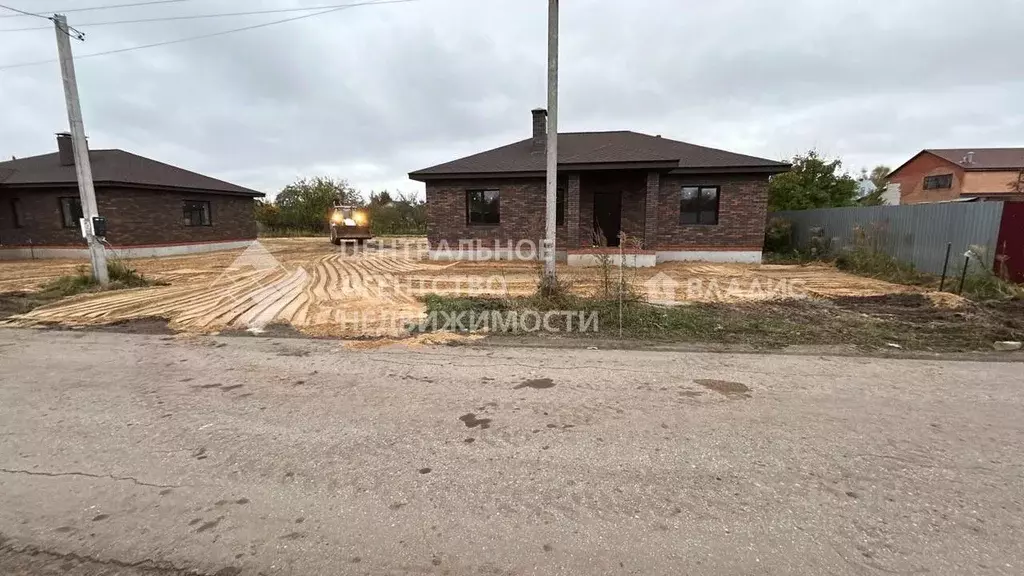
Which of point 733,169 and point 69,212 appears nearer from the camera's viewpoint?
point 733,169

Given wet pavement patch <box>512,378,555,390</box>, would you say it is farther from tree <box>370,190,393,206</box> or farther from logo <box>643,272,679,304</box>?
tree <box>370,190,393,206</box>

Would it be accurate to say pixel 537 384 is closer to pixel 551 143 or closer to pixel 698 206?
pixel 551 143

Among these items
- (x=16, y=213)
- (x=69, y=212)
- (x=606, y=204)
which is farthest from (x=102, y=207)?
(x=606, y=204)

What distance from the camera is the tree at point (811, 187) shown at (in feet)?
69.9

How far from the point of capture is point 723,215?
15945 mm

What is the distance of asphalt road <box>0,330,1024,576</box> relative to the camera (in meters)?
2.17

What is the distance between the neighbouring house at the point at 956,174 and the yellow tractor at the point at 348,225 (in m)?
42.5

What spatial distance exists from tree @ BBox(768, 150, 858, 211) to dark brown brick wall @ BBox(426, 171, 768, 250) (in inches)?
294

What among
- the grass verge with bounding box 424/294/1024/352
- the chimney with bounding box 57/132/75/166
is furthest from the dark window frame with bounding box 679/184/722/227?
the chimney with bounding box 57/132/75/166

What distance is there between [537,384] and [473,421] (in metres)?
0.99

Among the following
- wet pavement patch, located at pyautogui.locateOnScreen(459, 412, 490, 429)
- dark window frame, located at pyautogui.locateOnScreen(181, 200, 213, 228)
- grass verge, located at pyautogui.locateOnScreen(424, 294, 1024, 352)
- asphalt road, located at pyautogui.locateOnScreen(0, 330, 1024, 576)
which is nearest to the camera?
asphalt road, located at pyautogui.locateOnScreen(0, 330, 1024, 576)

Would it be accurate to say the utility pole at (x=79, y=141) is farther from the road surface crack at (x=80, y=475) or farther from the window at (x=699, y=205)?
the window at (x=699, y=205)

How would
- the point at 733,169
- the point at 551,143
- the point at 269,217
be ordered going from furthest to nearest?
1. the point at 269,217
2. the point at 733,169
3. the point at 551,143

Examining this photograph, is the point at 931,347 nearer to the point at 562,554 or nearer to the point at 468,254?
the point at 562,554
